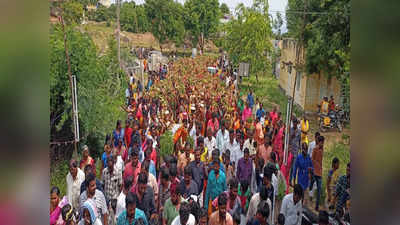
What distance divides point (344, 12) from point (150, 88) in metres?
2.69

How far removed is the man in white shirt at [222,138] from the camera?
5383mm

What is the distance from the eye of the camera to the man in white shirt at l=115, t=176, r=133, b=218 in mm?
4996

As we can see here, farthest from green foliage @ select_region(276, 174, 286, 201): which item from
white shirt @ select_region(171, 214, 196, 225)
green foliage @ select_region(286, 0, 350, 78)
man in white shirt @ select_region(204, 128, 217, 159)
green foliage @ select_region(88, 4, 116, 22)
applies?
green foliage @ select_region(88, 4, 116, 22)

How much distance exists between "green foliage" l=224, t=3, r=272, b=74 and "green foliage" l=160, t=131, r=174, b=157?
135cm

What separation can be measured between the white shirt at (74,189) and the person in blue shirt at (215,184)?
161 cm

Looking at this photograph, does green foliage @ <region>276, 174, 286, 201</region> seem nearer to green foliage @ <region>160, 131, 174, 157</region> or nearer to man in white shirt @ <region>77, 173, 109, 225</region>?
green foliage @ <region>160, 131, 174, 157</region>

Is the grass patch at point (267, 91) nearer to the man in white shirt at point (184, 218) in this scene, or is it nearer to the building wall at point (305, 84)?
the building wall at point (305, 84)

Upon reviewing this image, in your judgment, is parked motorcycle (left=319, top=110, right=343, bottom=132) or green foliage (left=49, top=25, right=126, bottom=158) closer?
parked motorcycle (left=319, top=110, right=343, bottom=132)

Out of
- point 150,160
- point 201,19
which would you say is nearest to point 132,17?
point 201,19

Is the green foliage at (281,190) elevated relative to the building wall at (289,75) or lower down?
lower down

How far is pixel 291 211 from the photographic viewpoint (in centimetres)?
497

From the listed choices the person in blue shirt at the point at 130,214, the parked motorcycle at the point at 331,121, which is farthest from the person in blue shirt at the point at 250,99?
the person in blue shirt at the point at 130,214
